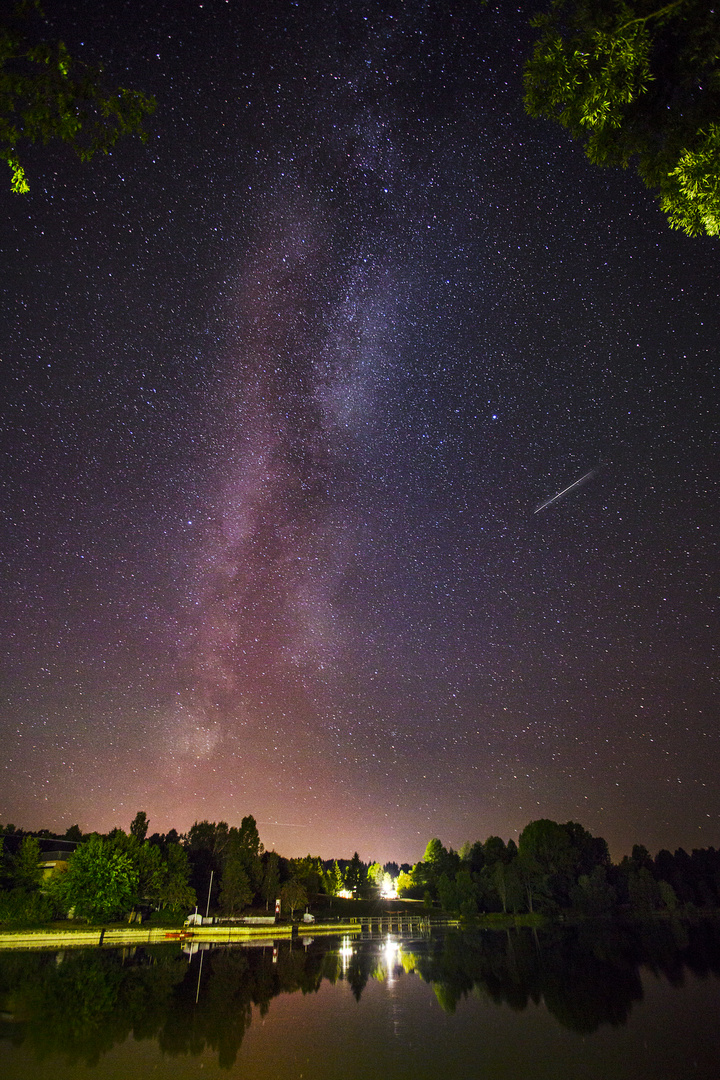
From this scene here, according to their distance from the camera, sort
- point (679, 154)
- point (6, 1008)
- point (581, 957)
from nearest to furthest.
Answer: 1. point (679, 154)
2. point (6, 1008)
3. point (581, 957)

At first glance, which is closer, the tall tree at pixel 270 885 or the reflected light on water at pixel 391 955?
the reflected light on water at pixel 391 955

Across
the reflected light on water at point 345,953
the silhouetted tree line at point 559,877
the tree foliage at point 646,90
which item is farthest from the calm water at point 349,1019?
the silhouetted tree line at point 559,877

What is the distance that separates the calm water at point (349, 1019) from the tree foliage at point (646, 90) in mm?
18239

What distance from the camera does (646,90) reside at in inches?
318

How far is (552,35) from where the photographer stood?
8.27m

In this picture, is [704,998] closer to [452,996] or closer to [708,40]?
[452,996]

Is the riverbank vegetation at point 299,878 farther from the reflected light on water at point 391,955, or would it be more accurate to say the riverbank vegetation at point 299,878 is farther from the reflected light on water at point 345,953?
the reflected light on water at point 391,955

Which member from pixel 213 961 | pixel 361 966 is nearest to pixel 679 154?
pixel 361 966

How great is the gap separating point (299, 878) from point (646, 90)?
98.3 meters

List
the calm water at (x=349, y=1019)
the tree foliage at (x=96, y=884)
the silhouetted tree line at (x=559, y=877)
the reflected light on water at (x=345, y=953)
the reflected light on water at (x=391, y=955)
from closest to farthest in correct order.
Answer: the calm water at (x=349, y=1019) < the reflected light on water at (x=391, y=955) < the reflected light on water at (x=345, y=953) < the tree foliage at (x=96, y=884) < the silhouetted tree line at (x=559, y=877)

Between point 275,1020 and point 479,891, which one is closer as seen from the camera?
point 275,1020

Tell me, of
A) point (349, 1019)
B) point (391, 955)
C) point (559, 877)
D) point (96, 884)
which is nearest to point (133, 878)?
point (96, 884)

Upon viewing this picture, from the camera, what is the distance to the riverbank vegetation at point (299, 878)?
47188mm

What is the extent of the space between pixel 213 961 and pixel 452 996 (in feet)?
57.1
